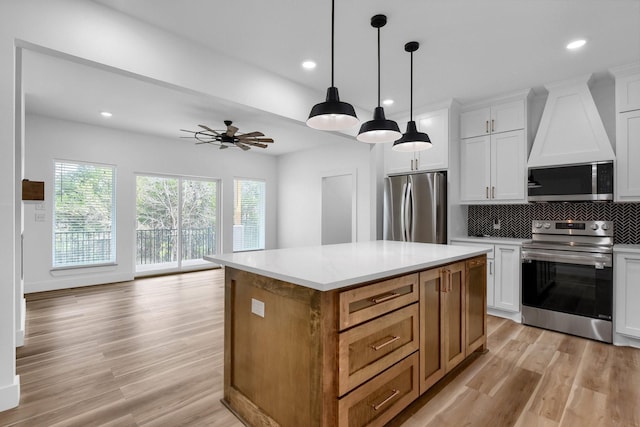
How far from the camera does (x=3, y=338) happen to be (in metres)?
1.85

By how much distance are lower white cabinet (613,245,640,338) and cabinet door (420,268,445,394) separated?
205cm

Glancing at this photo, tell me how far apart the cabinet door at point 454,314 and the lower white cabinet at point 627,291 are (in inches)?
68.0

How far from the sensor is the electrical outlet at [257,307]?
1.73 m

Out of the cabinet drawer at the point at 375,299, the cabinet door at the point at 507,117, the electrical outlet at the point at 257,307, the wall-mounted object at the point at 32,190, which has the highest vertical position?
the cabinet door at the point at 507,117

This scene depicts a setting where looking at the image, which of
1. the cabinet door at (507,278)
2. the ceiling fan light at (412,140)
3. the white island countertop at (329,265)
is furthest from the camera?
the cabinet door at (507,278)

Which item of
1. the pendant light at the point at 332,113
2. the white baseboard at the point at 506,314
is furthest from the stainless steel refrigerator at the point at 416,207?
the pendant light at the point at 332,113

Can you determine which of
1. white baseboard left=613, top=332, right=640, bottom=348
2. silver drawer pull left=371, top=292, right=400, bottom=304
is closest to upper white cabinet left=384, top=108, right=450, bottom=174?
white baseboard left=613, top=332, right=640, bottom=348

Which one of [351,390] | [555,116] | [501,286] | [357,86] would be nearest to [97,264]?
[357,86]

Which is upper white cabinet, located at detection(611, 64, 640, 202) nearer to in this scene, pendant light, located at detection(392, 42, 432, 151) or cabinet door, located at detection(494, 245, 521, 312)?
cabinet door, located at detection(494, 245, 521, 312)

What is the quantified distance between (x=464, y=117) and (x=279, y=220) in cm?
476

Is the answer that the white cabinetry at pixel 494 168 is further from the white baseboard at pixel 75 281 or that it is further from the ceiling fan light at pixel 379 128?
the white baseboard at pixel 75 281

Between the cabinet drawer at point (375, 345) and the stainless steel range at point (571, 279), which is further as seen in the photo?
the stainless steel range at point (571, 279)

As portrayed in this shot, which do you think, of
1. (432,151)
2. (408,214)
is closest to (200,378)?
(408,214)

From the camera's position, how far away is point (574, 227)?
3.43m
